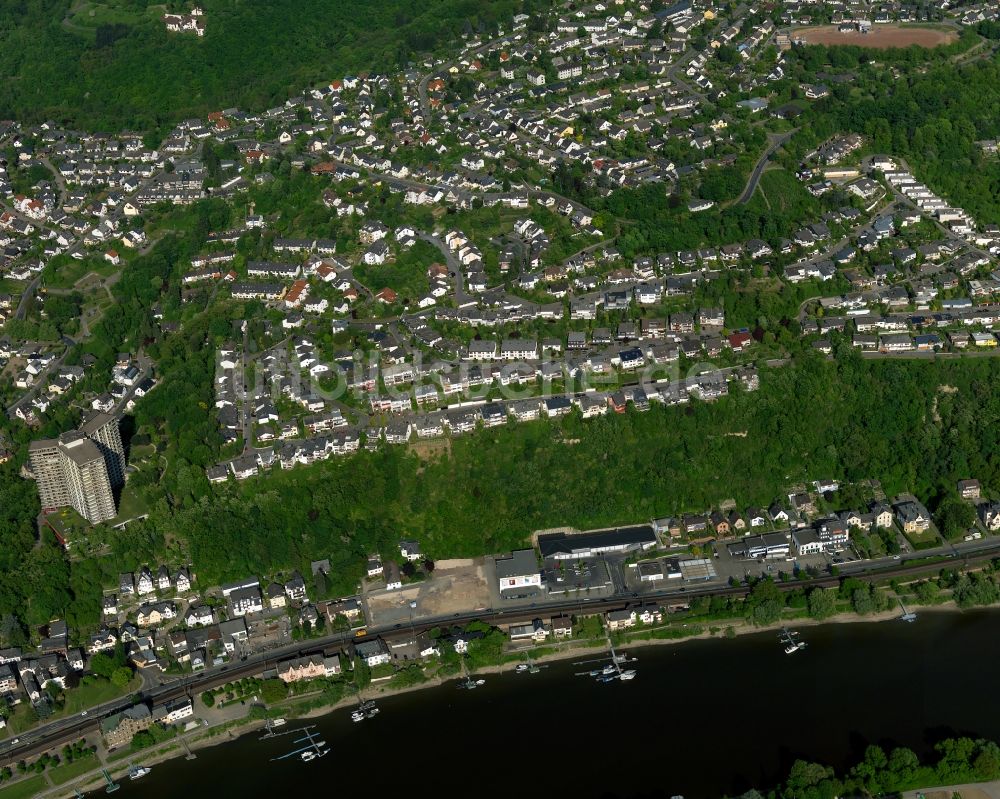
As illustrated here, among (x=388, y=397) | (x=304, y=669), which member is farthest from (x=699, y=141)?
(x=304, y=669)

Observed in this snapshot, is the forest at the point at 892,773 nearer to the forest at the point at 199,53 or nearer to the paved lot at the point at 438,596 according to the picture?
the paved lot at the point at 438,596

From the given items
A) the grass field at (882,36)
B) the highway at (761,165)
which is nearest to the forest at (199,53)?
the grass field at (882,36)

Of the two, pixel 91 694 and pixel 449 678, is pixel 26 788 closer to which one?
pixel 91 694

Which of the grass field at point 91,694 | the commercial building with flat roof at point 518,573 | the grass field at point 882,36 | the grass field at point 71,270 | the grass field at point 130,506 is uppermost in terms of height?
the grass field at point 882,36

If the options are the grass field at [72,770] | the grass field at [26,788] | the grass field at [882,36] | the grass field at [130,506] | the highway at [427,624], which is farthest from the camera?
the grass field at [882,36]

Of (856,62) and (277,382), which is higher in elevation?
Result: (856,62)

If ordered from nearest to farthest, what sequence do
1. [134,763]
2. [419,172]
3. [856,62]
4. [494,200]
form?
[134,763], [494,200], [419,172], [856,62]

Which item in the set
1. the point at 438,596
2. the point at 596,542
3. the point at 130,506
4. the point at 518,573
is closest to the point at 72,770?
the point at 130,506

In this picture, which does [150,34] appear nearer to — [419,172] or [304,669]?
[419,172]
